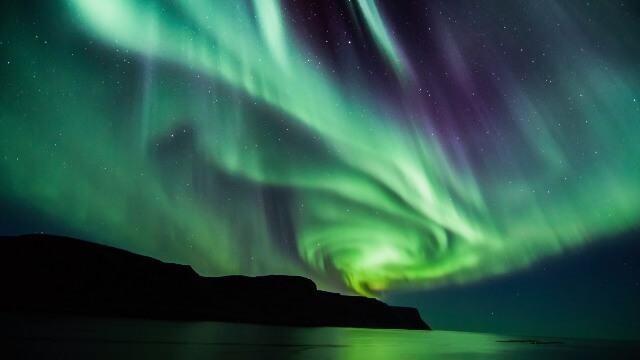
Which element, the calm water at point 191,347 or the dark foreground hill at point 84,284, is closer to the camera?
the calm water at point 191,347

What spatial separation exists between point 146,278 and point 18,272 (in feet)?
177

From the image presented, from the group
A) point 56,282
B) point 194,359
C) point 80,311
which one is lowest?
point 194,359

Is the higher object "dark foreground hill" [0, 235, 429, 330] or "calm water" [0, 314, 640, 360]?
"dark foreground hill" [0, 235, 429, 330]

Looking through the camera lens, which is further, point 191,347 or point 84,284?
point 84,284

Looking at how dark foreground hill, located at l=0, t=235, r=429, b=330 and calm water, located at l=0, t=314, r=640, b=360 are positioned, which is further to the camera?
dark foreground hill, located at l=0, t=235, r=429, b=330

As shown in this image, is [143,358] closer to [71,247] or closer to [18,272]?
[18,272]

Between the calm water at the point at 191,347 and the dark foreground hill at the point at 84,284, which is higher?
the dark foreground hill at the point at 84,284

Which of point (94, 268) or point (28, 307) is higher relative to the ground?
point (94, 268)

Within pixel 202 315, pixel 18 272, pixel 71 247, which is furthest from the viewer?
pixel 71 247

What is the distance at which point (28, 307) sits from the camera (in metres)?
137

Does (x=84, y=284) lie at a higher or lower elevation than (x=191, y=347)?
higher

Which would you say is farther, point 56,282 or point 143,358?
point 56,282

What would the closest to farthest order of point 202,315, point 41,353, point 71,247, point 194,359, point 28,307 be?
point 41,353, point 194,359, point 28,307, point 202,315, point 71,247

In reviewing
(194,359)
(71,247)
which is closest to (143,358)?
(194,359)
